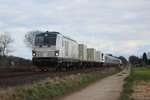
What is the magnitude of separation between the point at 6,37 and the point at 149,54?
94110mm

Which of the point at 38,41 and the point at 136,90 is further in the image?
the point at 38,41

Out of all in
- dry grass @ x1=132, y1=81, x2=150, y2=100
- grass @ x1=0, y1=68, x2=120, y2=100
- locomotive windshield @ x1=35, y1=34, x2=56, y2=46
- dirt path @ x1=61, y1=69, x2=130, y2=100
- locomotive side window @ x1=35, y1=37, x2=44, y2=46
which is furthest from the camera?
locomotive side window @ x1=35, y1=37, x2=44, y2=46

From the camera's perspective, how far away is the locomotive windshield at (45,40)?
30616 mm

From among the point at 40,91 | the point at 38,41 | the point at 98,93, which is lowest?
the point at 98,93

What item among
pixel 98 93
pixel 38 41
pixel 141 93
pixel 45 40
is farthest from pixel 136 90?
pixel 38 41

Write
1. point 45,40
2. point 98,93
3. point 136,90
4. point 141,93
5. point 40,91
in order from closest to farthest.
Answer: point 40,91, point 141,93, point 98,93, point 136,90, point 45,40

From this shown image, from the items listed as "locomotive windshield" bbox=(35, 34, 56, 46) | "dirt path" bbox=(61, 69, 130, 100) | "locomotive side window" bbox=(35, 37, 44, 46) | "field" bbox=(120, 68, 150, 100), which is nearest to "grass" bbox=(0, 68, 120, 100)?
"dirt path" bbox=(61, 69, 130, 100)

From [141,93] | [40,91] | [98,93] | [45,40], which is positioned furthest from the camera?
[45,40]

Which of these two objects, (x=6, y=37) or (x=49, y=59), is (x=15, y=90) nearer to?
(x=49, y=59)

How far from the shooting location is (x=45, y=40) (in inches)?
1219

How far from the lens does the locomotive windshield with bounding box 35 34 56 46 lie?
100ft

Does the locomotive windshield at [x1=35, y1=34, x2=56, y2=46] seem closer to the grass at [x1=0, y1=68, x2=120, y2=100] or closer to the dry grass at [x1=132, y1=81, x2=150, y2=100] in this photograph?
the grass at [x1=0, y1=68, x2=120, y2=100]

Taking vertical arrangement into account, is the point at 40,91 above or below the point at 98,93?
above

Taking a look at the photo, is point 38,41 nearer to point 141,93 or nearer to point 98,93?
point 98,93
